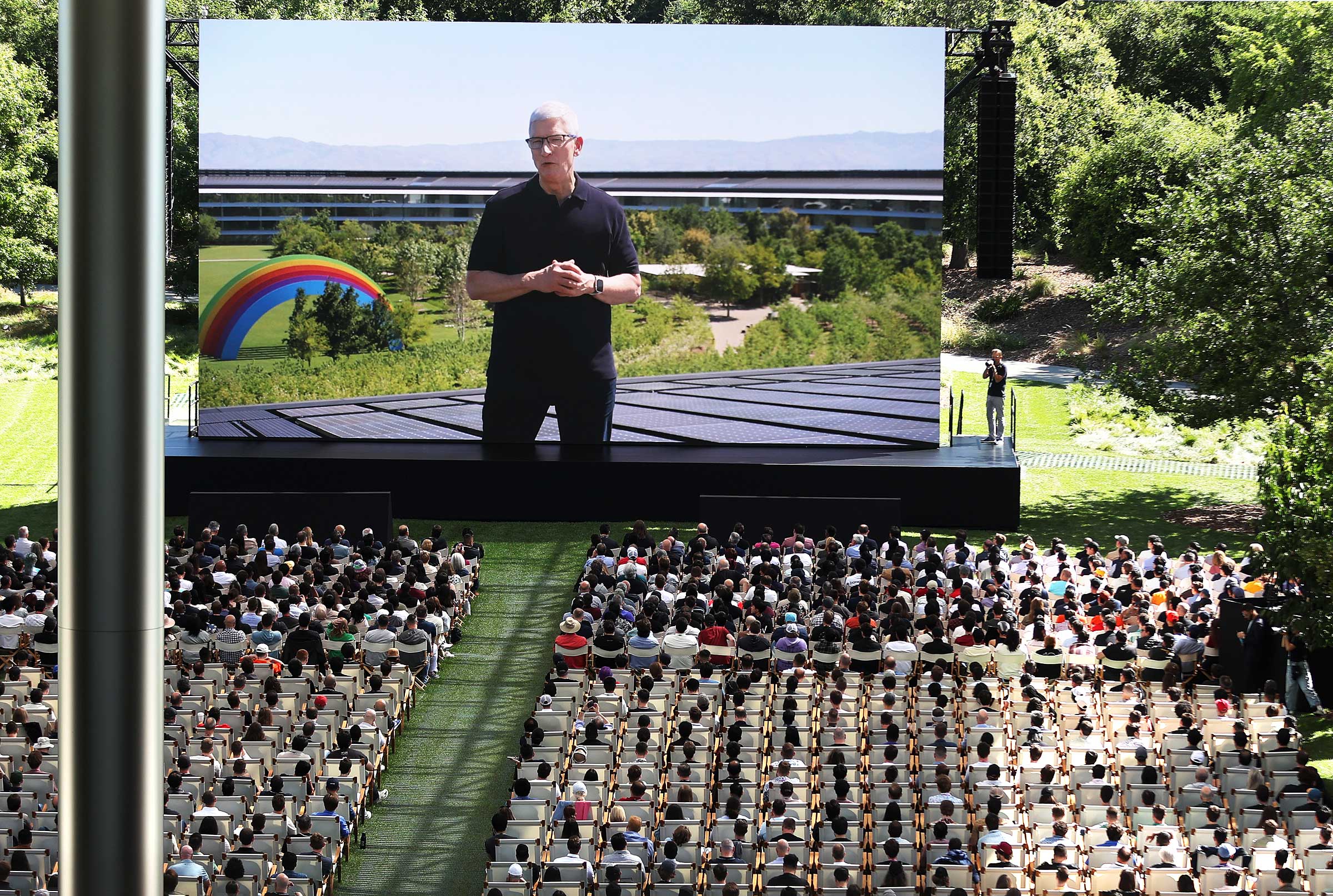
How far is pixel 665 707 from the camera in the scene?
14836mm

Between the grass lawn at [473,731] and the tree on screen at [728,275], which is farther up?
the tree on screen at [728,275]

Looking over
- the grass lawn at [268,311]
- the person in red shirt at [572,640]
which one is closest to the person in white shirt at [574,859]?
the person in red shirt at [572,640]

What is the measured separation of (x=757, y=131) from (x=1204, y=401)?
8.44 metres

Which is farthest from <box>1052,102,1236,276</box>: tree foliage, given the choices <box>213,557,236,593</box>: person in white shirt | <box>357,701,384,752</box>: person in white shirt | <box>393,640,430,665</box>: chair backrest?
<box>357,701,384,752</box>: person in white shirt

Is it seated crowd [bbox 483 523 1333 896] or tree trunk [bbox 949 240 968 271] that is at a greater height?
tree trunk [bbox 949 240 968 271]

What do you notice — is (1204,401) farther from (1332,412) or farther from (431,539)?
(431,539)

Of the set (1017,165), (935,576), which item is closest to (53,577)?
(935,576)

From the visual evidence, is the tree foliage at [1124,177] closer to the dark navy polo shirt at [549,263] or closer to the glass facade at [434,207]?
the glass facade at [434,207]

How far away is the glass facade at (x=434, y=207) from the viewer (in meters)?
24.4

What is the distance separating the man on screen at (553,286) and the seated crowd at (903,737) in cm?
531

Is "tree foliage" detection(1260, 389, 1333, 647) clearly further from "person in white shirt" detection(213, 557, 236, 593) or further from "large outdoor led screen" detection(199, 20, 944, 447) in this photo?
"person in white shirt" detection(213, 557, 236, 593)

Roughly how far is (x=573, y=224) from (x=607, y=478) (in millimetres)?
4064

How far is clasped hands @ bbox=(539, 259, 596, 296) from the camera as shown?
23953 millimetres

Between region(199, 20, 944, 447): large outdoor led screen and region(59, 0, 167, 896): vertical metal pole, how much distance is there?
773 inches
